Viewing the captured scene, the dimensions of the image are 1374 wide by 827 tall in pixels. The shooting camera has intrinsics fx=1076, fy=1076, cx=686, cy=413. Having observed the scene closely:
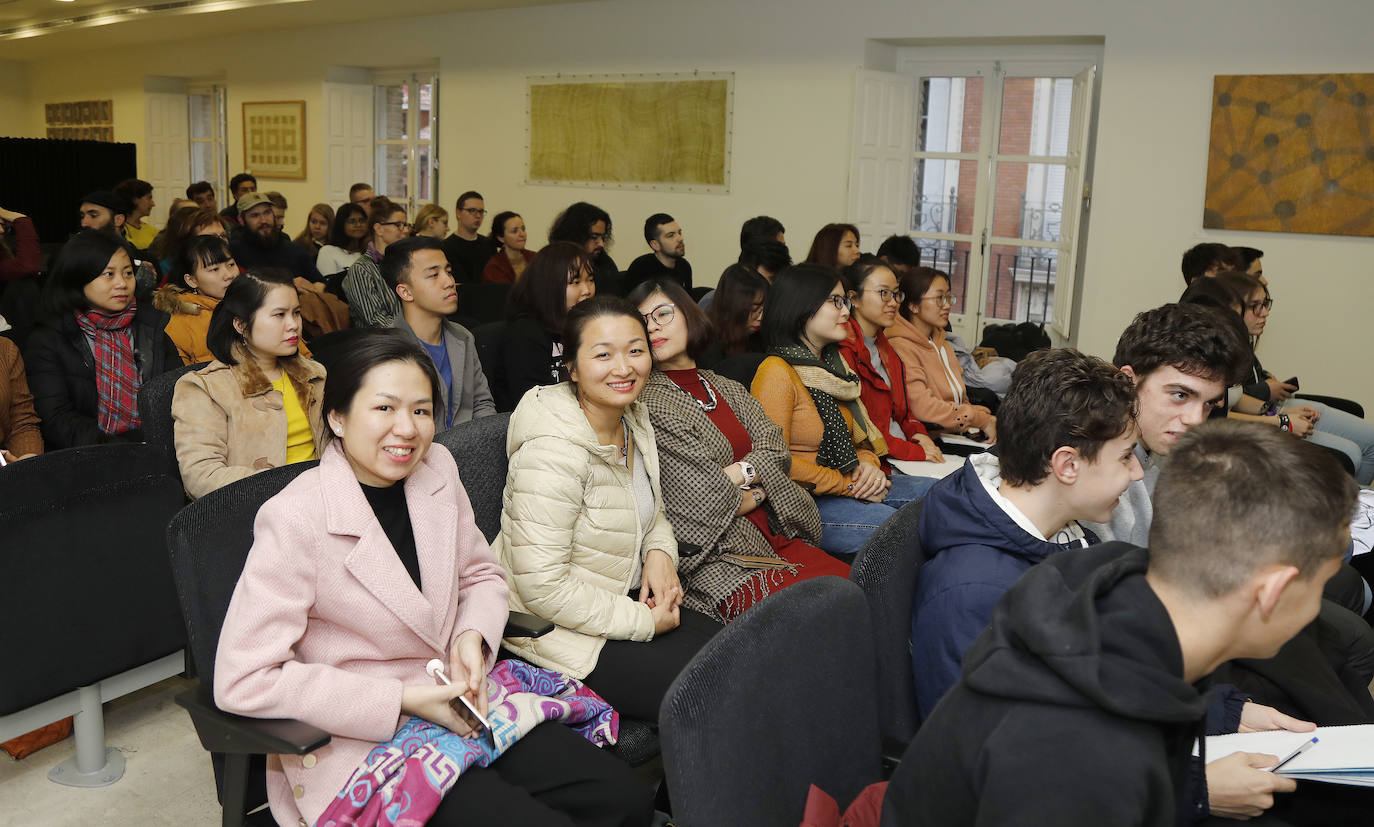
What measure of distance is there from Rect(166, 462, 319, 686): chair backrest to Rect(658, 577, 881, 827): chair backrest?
859mm

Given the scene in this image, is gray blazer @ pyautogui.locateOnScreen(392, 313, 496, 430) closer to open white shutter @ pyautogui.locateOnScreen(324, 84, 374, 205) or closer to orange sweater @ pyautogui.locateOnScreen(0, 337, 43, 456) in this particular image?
orange sweater @ pyautogui.locateOnScreen(0, 337, 43, 456)

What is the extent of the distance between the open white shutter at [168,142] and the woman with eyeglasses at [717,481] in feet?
38.2

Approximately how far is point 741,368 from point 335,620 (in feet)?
6.30

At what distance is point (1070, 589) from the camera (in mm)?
1218

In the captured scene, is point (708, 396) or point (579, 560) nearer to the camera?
point (579, 560)

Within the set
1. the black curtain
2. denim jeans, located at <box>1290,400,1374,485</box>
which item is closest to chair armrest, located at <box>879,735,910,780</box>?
denim jeans, located at <box>1290,400,1374,485</box>

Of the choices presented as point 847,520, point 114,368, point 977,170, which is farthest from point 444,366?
point 977,170

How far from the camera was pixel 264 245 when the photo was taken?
23.5 feet

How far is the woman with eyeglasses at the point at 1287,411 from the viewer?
431 centimetres

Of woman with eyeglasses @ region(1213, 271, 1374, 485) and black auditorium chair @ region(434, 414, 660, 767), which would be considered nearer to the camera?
black auditorium chair @ region(434, 414, 660, 767)

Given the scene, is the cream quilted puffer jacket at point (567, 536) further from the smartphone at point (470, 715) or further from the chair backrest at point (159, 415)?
the chair backrest at point (159, 415)

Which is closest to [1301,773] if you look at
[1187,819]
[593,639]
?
[1187,819]

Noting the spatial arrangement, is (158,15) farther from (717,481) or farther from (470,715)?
(470,715)

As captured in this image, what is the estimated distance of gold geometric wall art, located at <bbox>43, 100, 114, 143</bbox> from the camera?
1348 cm
